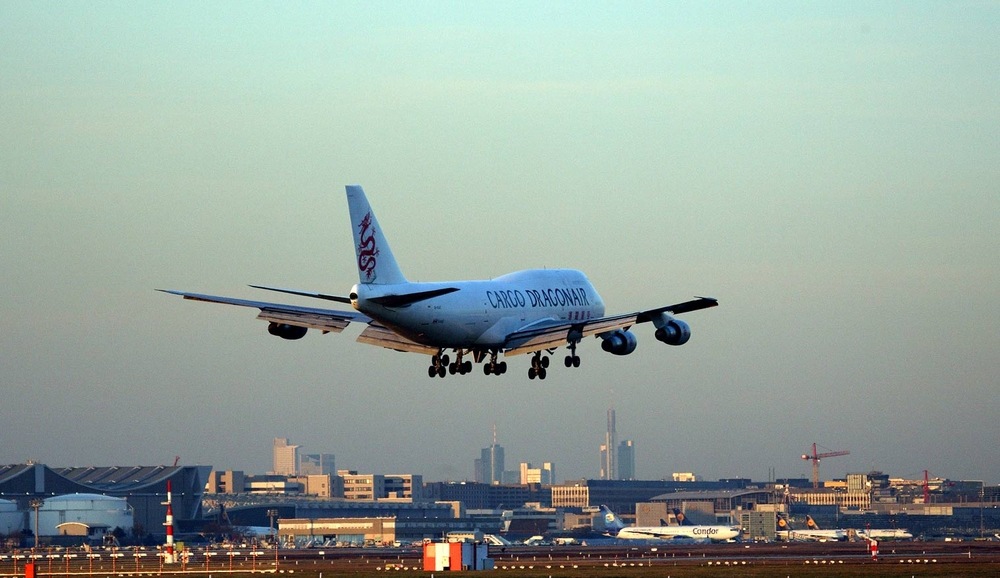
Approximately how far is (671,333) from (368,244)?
16.8 metres

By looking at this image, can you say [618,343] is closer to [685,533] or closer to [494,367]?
[494,367]

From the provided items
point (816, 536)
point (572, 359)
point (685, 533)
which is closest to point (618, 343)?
point (572, 359)

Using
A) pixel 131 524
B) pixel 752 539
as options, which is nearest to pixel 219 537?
pixel 131 524

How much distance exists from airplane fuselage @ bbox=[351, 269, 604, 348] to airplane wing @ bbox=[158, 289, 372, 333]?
3.70m

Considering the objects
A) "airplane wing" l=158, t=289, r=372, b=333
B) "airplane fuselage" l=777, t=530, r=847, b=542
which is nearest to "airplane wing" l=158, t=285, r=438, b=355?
"airplane wing" l=158, t=289, r=372, b=333

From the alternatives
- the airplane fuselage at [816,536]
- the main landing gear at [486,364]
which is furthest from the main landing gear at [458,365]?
the airplane fuselage at [816,536]

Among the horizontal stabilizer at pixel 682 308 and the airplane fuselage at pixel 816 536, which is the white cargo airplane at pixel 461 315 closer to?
the horizontal stabilizer at pixel 682 308

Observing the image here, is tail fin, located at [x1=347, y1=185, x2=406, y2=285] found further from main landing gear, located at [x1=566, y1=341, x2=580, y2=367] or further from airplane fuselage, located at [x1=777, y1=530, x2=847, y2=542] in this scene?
airplane fuselage, located at [x1=777, y1=530, x2=847, y2=542]

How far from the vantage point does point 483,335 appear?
7575 centimetres

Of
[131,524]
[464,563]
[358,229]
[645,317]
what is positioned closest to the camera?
[358,229]

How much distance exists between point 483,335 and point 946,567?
28698 mm

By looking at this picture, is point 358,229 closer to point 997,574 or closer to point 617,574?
point 617,574

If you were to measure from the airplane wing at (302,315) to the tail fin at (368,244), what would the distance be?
4.48 meters

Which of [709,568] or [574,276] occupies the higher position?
[574,276]
